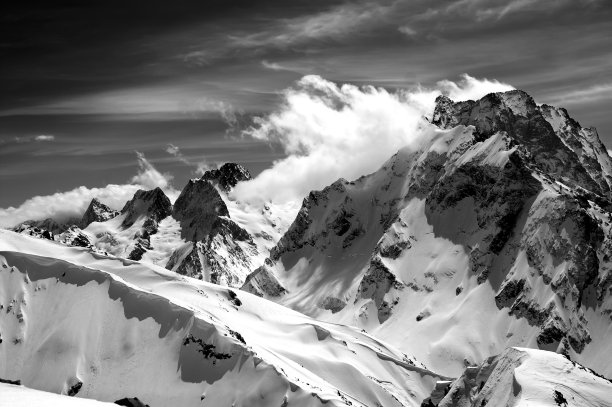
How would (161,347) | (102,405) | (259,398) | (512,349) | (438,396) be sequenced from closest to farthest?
(512,349)
(438,396)
(102,405)
(259,398)
(161,347)

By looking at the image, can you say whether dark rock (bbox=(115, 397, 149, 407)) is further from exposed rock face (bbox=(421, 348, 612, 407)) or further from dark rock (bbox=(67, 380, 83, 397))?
exposed rock face (bbox=(421, 348, 612, 407))

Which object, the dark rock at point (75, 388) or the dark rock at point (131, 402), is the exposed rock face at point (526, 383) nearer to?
the dark rock at point (131, 402)

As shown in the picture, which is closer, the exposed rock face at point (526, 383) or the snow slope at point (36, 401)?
the exposed rock face at point (526, 383)

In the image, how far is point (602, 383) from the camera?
74.3 metres

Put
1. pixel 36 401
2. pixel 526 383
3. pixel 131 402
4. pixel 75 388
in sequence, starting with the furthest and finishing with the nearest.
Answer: pixel 75 388, pixel 131 402, pixel 36 401, pixel 526 383

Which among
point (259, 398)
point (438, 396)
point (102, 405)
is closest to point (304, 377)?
point (259, 398)

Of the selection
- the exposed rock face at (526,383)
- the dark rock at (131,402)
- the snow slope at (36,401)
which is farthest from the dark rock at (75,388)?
the exposed rock face at (526,383)

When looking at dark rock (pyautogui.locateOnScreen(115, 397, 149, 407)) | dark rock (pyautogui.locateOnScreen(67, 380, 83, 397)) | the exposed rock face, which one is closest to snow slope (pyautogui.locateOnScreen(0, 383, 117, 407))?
dark rock (pyautogui.locateOnScreen(115, 397, 149, 407))

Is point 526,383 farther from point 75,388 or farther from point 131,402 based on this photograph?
point 75,388

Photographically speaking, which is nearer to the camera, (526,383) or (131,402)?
(526,383)

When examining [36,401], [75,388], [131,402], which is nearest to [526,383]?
[36,401]

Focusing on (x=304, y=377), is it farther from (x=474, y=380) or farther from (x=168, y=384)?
(x=474, y=380)

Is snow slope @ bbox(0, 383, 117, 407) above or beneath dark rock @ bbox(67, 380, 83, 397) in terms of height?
above

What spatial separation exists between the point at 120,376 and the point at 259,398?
4634cm
